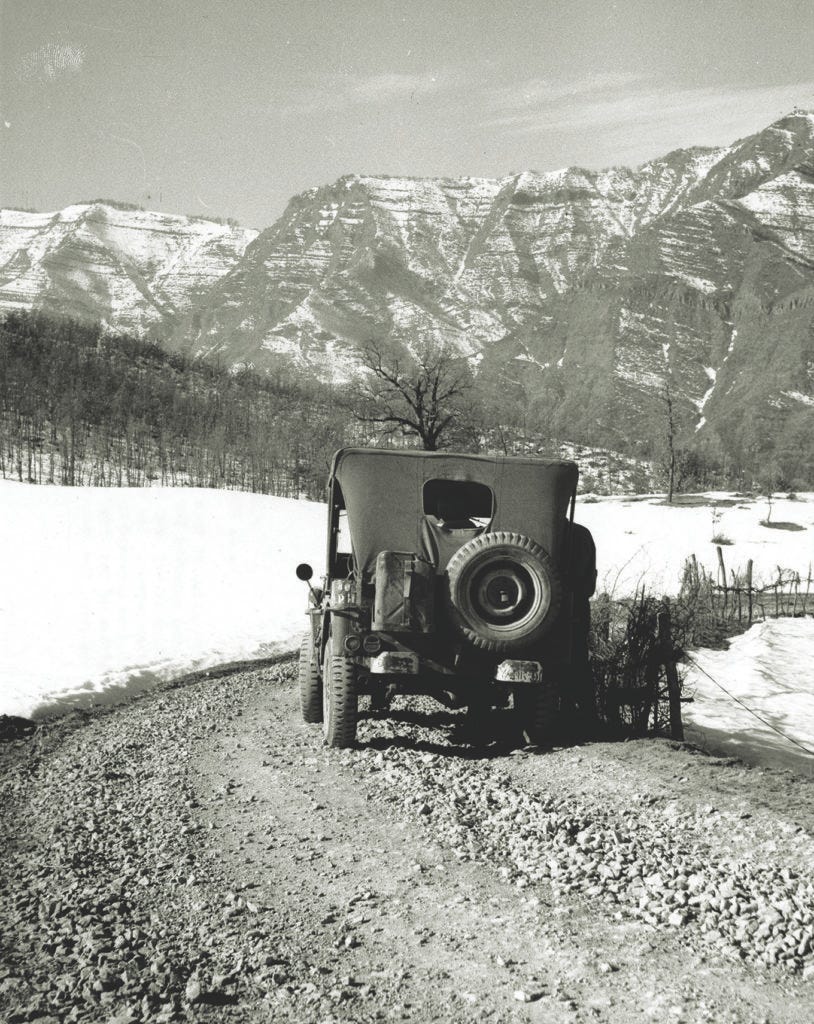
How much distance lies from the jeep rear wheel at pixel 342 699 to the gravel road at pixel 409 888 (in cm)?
18

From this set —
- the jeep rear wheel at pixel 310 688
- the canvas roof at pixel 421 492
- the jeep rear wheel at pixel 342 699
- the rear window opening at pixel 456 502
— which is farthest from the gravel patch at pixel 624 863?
the rear window opening at pixel 456 502

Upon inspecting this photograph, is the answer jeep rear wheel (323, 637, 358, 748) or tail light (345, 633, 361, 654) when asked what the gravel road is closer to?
jeep rear wheel (323, 637, 358, 748)

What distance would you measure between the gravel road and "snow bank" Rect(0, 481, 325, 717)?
5.83 m

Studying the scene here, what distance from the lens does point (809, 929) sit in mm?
4148

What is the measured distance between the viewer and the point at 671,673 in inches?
372

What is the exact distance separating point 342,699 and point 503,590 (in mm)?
1722

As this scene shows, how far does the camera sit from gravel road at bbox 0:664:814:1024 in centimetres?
371

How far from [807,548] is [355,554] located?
3083 centimetres

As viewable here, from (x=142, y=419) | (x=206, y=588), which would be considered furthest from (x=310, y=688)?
(x=142, y=419)

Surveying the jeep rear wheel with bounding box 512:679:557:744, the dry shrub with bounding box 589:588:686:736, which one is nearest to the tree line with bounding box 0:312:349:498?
the dry shrub with bounding box 589:588:686:736

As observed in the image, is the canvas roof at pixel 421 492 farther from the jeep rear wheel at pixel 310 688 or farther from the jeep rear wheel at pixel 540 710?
the jeep rear wheel at pixel 310 688

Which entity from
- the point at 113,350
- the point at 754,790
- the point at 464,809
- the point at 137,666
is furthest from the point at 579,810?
the point at 113,350

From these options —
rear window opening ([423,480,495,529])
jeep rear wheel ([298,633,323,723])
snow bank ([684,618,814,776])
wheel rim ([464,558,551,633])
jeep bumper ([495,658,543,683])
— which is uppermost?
rear window opening ([423,480,495,529])

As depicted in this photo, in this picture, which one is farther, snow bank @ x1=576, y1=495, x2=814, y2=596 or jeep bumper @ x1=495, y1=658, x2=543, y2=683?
snow bank @ x1=576, y1=495, x2=814, y2=596
